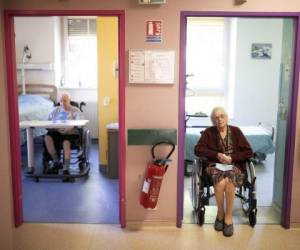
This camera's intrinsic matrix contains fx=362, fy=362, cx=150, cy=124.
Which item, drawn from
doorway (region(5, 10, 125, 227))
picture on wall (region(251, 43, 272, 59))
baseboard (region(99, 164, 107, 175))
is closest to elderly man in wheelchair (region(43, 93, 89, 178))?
baseboard (region(99, 164, 107, 175))

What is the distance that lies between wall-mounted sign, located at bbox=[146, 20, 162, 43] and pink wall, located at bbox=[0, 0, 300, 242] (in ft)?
0.13

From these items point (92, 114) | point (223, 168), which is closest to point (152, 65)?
point (223, 168)

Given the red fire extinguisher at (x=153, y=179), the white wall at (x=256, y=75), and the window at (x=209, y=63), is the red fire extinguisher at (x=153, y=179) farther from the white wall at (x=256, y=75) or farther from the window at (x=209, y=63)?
the white wall at (x=256, y=75)

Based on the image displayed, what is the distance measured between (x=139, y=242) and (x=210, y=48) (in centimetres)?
417

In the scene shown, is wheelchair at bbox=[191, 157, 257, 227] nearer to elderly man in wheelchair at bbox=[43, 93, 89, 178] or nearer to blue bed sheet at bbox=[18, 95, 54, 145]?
elderly man in wheelchair at bbox=[43, 93, 89, 178]

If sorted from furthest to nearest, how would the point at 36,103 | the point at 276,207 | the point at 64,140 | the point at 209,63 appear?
the point at 209,63 → the point at 36,103 → the point at 64,140 → the point at 276,207

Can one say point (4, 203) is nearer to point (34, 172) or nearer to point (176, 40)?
point (176, 40)

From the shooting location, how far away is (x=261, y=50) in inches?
232

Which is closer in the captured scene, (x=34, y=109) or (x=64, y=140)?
(x=64, y=140)

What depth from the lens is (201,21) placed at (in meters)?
6.08

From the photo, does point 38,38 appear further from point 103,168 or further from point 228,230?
point 228,230

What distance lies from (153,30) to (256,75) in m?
3.54

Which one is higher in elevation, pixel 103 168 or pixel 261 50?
pixel 261 50

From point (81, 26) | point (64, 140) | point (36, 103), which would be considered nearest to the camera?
point (64, 140)
